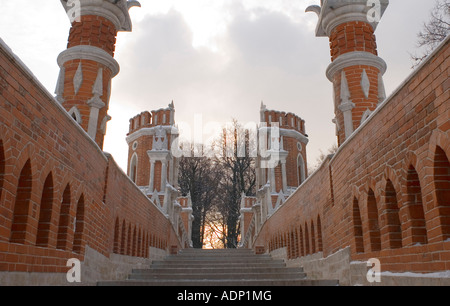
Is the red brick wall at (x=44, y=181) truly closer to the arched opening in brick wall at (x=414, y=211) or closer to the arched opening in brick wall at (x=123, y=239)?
the arched opening in brick wall at (x=123, y=239)

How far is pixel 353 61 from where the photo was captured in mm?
9703

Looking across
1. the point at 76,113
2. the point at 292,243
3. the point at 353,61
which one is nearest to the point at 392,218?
the point at 353,61

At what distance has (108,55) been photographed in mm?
9750

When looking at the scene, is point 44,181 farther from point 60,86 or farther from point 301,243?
point 301,243

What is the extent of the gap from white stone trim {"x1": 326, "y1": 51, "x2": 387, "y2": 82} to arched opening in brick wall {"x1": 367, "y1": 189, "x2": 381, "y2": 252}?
4966 millimetres

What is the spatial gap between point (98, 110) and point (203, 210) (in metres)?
26.4

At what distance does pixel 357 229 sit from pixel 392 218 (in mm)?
1267

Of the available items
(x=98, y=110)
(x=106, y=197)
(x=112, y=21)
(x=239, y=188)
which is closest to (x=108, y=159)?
(x=106, y=197)

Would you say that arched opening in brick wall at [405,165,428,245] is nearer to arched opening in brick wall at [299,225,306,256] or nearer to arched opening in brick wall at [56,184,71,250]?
arched opening in brick wall at [56,184,71,250]

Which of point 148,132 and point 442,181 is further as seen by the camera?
point 148,132

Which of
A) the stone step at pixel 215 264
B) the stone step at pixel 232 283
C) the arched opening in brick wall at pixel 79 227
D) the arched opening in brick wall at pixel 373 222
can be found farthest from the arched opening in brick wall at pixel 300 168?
the arched opening in brick wall at pixel 79 227

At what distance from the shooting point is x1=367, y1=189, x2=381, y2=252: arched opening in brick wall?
571 centimetres

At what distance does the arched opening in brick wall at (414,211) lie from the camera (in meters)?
4.46

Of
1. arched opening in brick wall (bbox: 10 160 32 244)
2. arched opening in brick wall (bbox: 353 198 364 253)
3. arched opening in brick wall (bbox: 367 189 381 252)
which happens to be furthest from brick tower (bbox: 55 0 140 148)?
arched opening in brick wall (bbox: 367 189 381 252)
